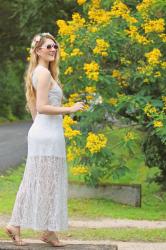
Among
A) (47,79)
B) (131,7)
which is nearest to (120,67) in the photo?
(131,7)

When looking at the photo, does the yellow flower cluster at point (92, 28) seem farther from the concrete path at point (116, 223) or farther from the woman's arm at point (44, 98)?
the woman's arm at point (44, 98)

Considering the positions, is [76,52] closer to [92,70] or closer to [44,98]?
[92,70]

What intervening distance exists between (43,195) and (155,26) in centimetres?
581

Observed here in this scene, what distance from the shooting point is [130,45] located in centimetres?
1239

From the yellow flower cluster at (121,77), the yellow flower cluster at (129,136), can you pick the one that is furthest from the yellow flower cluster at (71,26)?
the yellow flower cluster at (129,136)

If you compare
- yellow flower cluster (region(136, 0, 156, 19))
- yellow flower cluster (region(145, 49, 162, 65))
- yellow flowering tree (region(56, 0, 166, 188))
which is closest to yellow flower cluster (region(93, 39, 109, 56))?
yellow flowering tree (region(56, 0, 166, 188))

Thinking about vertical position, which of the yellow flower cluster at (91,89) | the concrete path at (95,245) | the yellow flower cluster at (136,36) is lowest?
the concrete path at (95,245)

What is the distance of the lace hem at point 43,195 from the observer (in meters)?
6.83

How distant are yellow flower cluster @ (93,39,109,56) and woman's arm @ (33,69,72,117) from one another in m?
5.07

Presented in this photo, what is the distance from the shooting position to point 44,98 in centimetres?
675

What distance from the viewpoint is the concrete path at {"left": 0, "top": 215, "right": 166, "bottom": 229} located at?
10148mm

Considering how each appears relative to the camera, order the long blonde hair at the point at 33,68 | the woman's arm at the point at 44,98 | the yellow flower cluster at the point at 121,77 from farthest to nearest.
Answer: the yellow flower cluster at the point at 121,77, the long blonde hair at the point at 33,68, the woman's arm at the point at 44,98

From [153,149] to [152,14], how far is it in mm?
2517

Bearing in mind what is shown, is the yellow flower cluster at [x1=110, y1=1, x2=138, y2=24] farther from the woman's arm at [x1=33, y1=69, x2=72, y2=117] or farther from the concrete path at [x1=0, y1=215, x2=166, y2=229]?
the woman's arm at [x1=33, y1=69, x2=72, y2=117]
